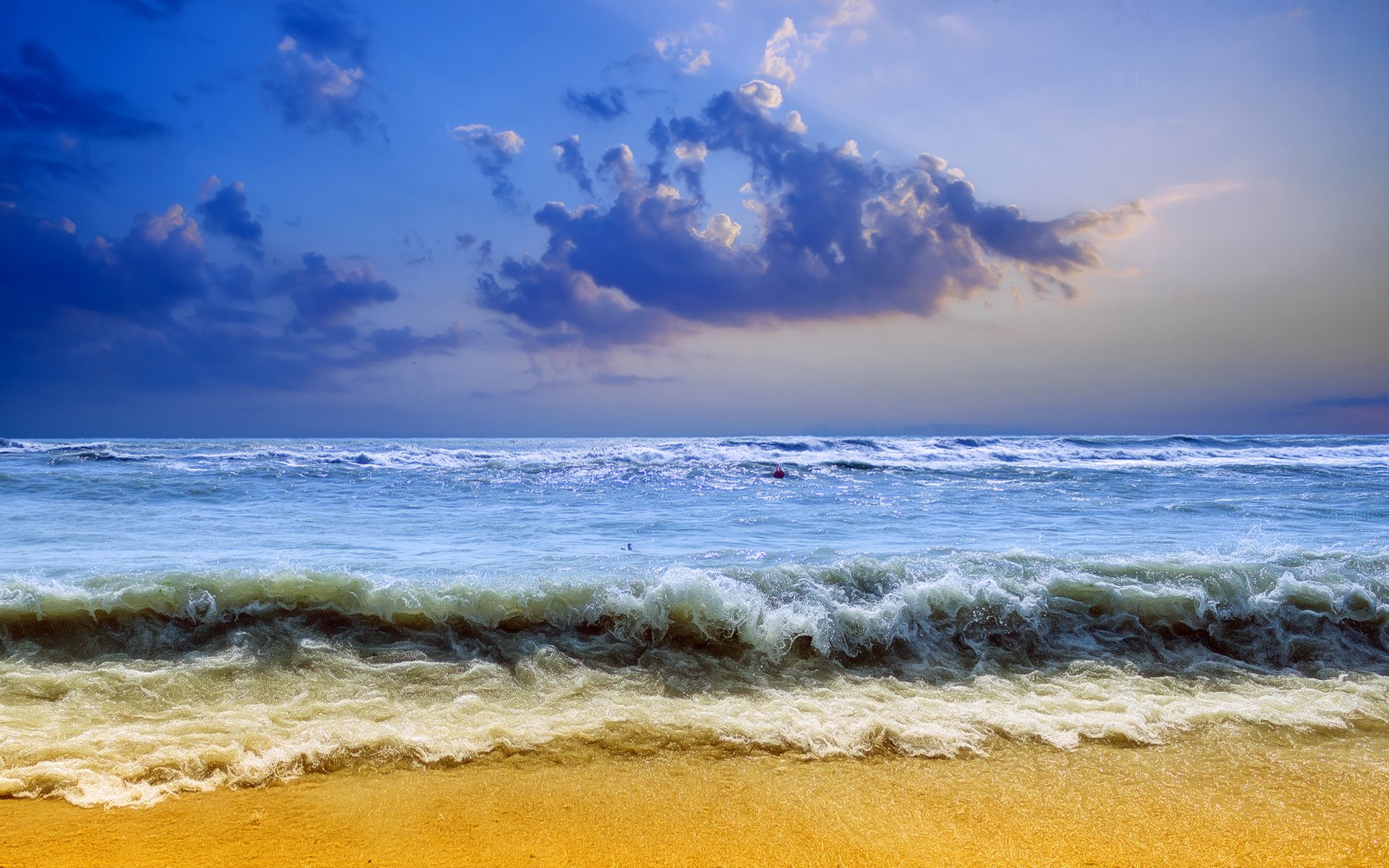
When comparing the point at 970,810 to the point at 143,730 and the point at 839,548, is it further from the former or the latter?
the point at 839,548

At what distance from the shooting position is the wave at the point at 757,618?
4.79m

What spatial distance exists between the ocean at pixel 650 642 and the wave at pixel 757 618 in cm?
2

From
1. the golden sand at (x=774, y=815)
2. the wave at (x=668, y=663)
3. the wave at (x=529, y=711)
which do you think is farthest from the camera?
the wave at (x=668, y=663)

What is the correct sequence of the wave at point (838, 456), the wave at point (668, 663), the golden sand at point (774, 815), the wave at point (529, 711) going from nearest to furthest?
the golden sand at point (774, 815) < the wave at point (529, 711) < the wave at point (668, 663) < the wave at point (838, 456)

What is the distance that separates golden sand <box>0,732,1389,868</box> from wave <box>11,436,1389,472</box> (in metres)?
16.3

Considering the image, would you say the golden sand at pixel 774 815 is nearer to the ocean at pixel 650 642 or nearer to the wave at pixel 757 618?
the ocean at pixel 650 642

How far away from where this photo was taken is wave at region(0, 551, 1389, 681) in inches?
189

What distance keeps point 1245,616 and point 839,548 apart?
11.2ft

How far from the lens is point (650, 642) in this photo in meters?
4.97

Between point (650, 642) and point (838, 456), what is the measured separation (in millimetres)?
20604

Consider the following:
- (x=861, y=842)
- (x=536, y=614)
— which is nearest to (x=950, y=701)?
(x=861, y=842)

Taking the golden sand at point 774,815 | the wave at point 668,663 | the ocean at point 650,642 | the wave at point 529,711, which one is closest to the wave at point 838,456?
the ocean at point 650,642

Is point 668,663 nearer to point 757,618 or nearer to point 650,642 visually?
point 650,642

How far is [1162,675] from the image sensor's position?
450 centimetres
